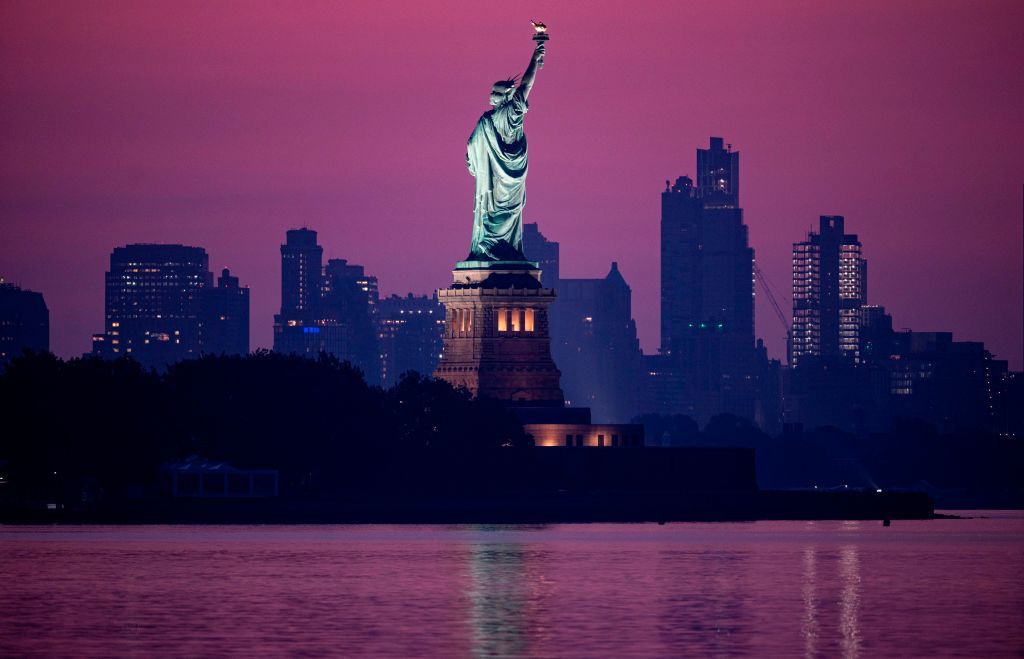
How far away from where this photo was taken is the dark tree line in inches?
5758

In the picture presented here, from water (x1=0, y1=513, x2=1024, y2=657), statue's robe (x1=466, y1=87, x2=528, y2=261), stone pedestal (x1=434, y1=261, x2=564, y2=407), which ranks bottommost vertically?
water (x1=0, y1=513, x2=1024, y2=657)

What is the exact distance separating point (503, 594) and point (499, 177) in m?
63.5

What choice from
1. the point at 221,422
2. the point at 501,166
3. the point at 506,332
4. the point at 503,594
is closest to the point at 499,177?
the point at 501,166

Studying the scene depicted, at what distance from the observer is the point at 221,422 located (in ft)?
494

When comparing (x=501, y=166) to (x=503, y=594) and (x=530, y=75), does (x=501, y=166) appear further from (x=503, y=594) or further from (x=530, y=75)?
(x=503, y=594)

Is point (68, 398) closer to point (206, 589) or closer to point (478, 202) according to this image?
point (478, 202)

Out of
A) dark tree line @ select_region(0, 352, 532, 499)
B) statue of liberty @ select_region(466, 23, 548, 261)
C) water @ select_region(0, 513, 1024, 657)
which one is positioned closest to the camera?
water @ select_region(0, 513, 1024, 657)

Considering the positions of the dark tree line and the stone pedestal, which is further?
the stone pedestal

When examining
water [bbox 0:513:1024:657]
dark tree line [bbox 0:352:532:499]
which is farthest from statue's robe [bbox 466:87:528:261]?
water [bbox 0:513:1024:657]

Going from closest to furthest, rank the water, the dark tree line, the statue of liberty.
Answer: the water
the dark tree line
the statue of liberty

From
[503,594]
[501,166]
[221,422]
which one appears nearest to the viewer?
[503,594]

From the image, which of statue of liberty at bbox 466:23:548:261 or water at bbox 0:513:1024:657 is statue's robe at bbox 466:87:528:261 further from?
water at bbox 0:513:1024:657

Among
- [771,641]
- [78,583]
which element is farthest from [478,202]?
[771,641]

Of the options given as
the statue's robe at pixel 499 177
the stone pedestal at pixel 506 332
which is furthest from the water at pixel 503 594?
the statue's robe at pixel 499 177
